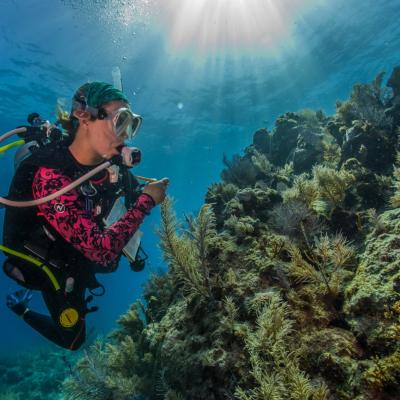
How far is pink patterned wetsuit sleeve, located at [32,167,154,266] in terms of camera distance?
321cm

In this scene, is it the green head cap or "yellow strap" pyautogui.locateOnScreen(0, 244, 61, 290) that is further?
the green head cap

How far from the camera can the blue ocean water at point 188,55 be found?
1998 cm

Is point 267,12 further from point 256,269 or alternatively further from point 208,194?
point 256,269

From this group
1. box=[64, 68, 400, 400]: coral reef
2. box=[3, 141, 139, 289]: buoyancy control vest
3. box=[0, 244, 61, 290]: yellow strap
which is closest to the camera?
box=[64, 68, 400, 400]: coral reef

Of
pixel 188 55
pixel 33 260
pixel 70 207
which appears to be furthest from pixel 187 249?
A: pixel 188 55


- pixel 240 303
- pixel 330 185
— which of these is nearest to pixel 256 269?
pixel 240 303

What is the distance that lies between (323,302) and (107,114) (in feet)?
10.9

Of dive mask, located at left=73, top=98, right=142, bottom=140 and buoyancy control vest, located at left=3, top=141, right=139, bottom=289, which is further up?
dive mask, located at left=73, top=98, right=142, bottom=140

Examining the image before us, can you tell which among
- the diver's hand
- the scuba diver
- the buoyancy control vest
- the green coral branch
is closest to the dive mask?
the scuba diver

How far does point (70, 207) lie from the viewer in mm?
3256

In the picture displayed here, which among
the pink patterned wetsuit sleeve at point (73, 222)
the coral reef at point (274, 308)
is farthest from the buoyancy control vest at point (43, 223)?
the coral reef at point (274, 308)

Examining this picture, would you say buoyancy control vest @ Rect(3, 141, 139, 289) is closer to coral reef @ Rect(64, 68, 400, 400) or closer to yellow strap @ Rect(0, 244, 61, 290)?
yellow strap @ Rect(0, 244, 61, 290)

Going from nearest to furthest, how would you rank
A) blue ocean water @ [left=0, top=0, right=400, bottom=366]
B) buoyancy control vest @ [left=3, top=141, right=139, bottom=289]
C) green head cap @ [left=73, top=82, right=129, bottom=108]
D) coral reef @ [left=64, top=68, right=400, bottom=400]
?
coral reef @ [left=64, top=68, right=400, bottom=400]
buoyancy control vest @ [left=3, top=141, right=139, bottom=289]
green head cap @ [left=73, top=82, right=129, bottom=108]
blue ocean water @ [left=0, top=0, right=400, bottom=366]

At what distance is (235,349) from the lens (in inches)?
115
